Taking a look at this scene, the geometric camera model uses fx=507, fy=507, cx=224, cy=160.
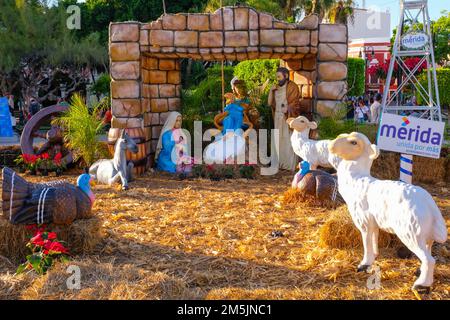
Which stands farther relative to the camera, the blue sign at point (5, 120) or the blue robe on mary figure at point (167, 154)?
the blue sign at point (5, 120)

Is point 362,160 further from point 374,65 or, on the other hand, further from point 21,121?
point 374,65

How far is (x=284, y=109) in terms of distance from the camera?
9.05 metres

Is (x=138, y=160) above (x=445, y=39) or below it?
below

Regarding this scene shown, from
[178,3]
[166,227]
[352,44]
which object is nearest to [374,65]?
[352,44]

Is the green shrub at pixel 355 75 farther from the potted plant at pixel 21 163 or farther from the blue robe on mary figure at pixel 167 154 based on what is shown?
the potted plant at pixel 21 163

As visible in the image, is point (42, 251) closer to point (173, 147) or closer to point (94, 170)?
point (94, 170)

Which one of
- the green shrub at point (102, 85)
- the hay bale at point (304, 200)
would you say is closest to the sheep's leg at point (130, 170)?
the hay bale at point (304, 200)

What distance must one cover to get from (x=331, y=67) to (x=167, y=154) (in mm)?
3224

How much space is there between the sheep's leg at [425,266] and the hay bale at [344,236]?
1.08 meters

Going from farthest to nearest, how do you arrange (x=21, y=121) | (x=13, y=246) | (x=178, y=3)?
(x=178, y=3), (x=21, y=121), (x=13, y=246)

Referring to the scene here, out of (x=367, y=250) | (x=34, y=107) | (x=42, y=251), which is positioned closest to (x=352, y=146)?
(x=367, y=250)

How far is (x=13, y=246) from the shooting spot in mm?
4523

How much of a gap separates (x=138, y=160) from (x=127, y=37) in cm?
210

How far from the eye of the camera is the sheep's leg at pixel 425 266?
11.1ft
